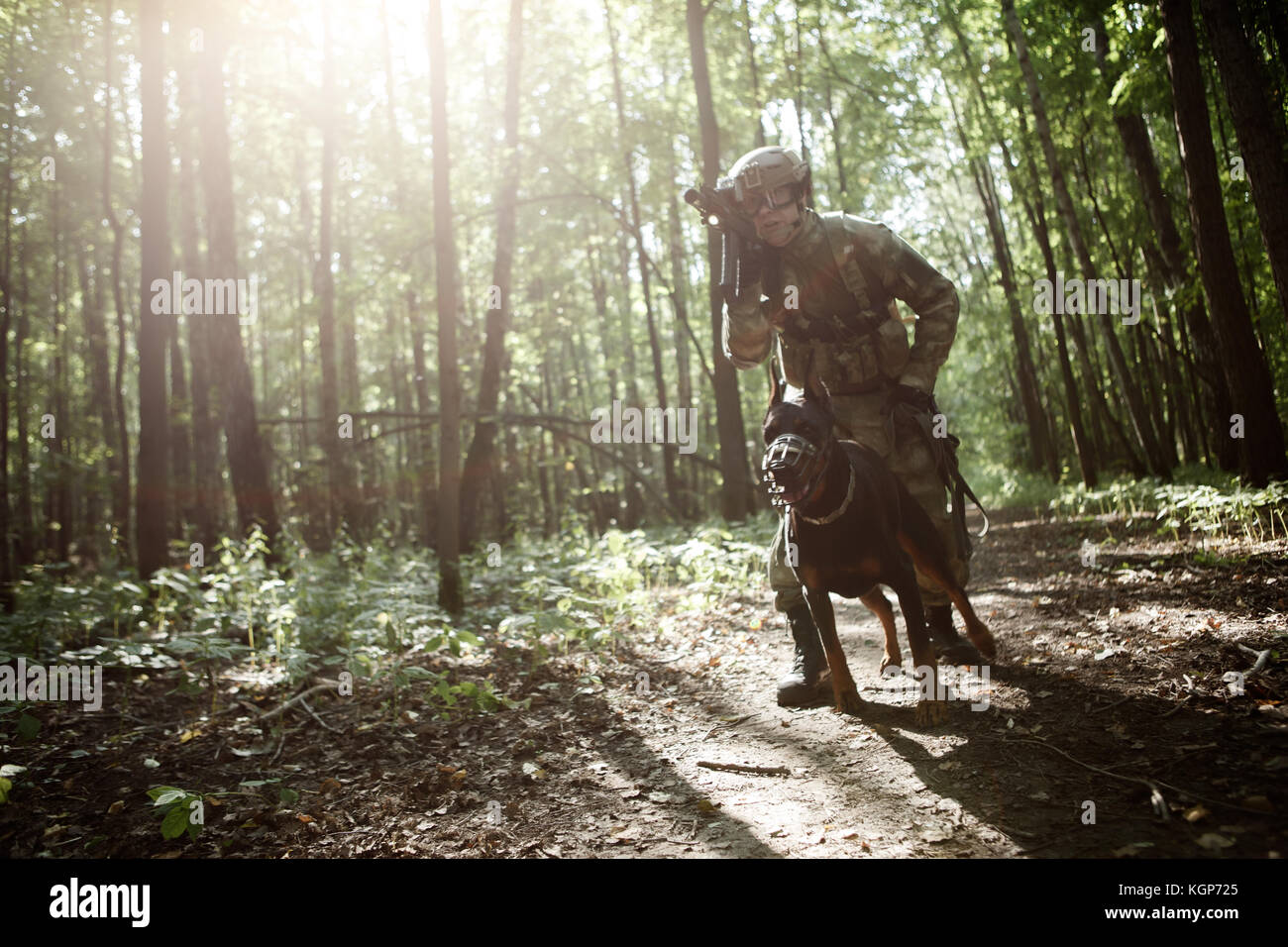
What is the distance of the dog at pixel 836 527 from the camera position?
3.47 meters

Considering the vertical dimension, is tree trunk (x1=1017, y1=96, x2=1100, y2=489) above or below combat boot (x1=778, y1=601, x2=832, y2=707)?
above

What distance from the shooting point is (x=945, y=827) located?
2561 mm

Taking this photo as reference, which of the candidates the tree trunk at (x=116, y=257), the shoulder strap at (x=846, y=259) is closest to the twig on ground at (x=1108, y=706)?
the shoulder strap at (x=846, y=259)

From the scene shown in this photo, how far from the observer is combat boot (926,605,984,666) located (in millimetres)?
4422

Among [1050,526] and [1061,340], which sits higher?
[1061,340]

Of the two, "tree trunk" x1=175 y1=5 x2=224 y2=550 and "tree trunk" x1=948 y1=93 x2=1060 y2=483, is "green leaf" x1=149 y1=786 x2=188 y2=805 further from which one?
"tree trunk" x1=948 y1=93 x2=1060 y2=483

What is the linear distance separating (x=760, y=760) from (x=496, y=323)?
10482mm

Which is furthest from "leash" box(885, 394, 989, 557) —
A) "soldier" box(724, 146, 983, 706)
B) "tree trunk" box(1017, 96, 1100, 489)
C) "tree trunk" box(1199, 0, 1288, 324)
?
"tree trunk" box(1017, 96, 1100, 489)

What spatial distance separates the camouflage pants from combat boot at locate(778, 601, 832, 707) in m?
0.11

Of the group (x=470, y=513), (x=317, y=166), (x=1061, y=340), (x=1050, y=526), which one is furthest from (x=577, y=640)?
(x=317, y=166)

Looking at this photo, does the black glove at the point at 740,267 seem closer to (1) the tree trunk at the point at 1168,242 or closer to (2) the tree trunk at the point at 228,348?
(1) the tree trunk at the point at 1168,242

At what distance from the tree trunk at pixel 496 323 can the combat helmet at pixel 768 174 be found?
7.96 m
